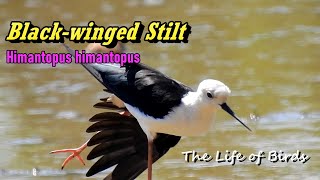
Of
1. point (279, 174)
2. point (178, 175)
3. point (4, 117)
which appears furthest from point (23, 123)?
point (279, 174)

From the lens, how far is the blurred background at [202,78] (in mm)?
7586

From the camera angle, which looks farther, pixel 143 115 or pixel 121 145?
pixel 121 145

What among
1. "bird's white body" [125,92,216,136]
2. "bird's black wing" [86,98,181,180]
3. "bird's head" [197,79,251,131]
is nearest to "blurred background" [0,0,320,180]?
"bird's black wing" [86,98,181,180]

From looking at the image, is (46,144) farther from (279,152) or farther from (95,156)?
(279,152)

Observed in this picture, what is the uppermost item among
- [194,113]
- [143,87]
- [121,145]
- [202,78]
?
[202,78]

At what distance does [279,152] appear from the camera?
7.57 metres

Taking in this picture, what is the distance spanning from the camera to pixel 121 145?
7.03m

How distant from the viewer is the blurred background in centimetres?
759

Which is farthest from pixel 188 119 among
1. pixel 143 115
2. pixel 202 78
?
pixel 202 78

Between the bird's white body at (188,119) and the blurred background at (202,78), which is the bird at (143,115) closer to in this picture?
the bird's white body at (188,119)

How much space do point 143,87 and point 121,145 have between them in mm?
588

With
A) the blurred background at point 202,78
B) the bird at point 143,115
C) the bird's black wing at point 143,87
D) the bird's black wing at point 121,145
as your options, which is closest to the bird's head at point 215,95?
the bird at point 143,115

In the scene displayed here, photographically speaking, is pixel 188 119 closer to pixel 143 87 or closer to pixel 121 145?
pixel 143 87

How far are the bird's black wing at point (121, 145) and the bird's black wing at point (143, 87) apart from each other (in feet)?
0.93
